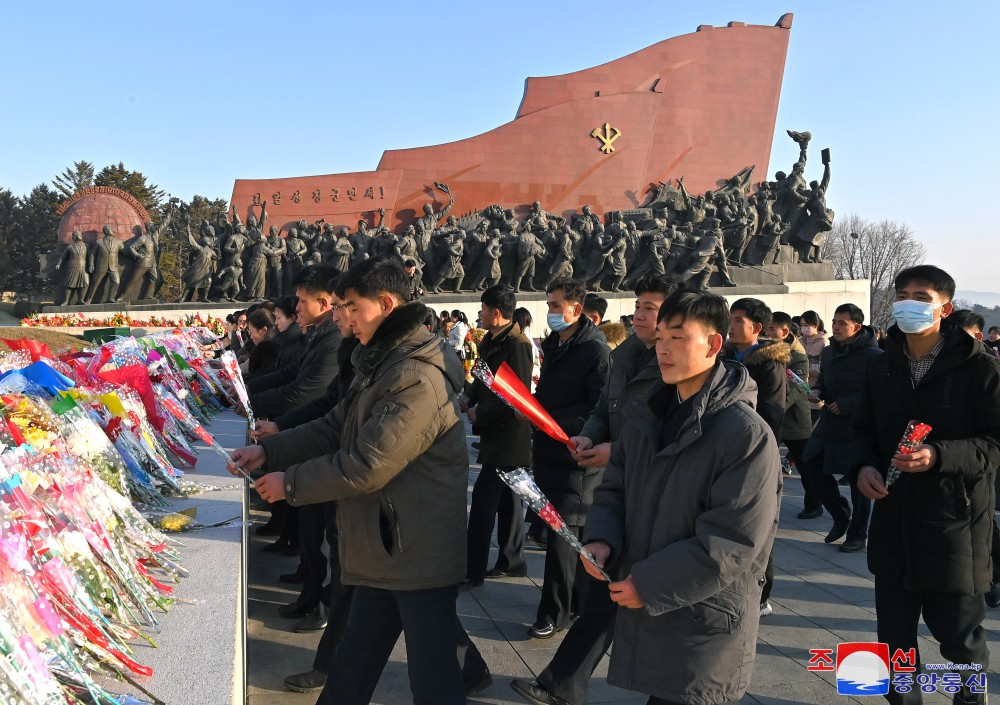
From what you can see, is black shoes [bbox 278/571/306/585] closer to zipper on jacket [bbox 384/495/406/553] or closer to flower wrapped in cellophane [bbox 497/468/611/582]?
zipper on jacket [bbox 384/495/406/553]

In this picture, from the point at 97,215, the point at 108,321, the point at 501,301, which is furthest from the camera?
the point at 97,215

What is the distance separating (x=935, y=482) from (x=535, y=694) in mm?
1396

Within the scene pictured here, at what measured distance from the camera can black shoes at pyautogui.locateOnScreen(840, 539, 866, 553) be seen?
4598 millimetres

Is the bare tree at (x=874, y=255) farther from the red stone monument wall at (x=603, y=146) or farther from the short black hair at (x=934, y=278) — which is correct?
the short black hair at (x=934, y=278)

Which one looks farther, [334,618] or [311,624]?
[311,624]

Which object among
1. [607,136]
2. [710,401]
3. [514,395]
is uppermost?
[607,136]

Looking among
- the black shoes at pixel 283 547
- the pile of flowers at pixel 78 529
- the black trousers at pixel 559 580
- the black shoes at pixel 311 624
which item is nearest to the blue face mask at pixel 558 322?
the black trousers at pixel 559 580

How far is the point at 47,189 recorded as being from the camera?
4469cm

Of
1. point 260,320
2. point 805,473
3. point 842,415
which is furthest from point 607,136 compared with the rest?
point 842,415

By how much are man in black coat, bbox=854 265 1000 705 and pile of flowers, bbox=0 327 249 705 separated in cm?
202

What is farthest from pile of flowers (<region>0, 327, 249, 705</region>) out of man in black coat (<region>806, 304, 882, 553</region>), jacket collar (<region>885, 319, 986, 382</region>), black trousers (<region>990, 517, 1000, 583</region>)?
man in black coat (<region>806, 304, 882, 553</region>)

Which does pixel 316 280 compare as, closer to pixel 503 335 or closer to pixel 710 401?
pixel 503 335

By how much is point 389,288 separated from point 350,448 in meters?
0.44

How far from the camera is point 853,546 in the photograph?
4617mm
